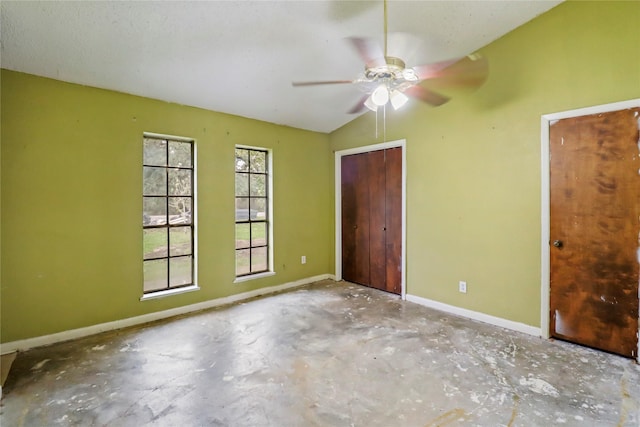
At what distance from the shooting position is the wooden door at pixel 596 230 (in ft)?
8.61

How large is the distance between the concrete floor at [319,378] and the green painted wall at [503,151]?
2.01ft

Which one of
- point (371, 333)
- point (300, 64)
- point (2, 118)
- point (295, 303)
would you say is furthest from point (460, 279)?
point (2, 118)

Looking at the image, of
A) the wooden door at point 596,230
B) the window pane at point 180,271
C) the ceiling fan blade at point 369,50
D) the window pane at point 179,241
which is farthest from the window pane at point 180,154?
the wooden door at point 596,230

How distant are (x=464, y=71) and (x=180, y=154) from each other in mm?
3494

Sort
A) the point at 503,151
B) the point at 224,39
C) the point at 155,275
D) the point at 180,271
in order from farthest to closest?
1. the point at 180,271
2. the point at 155,275
3. the point at 503,151
4. the point at 224,39

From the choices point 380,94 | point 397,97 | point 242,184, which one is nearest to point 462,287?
point 397,97

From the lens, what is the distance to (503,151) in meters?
3.31

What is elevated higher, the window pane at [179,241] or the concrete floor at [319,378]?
the window pane at [179,241]

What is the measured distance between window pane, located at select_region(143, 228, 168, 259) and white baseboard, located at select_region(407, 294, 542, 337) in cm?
311

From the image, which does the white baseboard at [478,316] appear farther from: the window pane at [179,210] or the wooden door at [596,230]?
the window pane at [179,210]

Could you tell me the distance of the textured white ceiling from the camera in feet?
7.63

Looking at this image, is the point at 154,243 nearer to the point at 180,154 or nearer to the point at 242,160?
the point at 180,154

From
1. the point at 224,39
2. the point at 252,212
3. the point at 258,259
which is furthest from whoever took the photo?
the point at 258,259

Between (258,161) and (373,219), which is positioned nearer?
(258,161)
